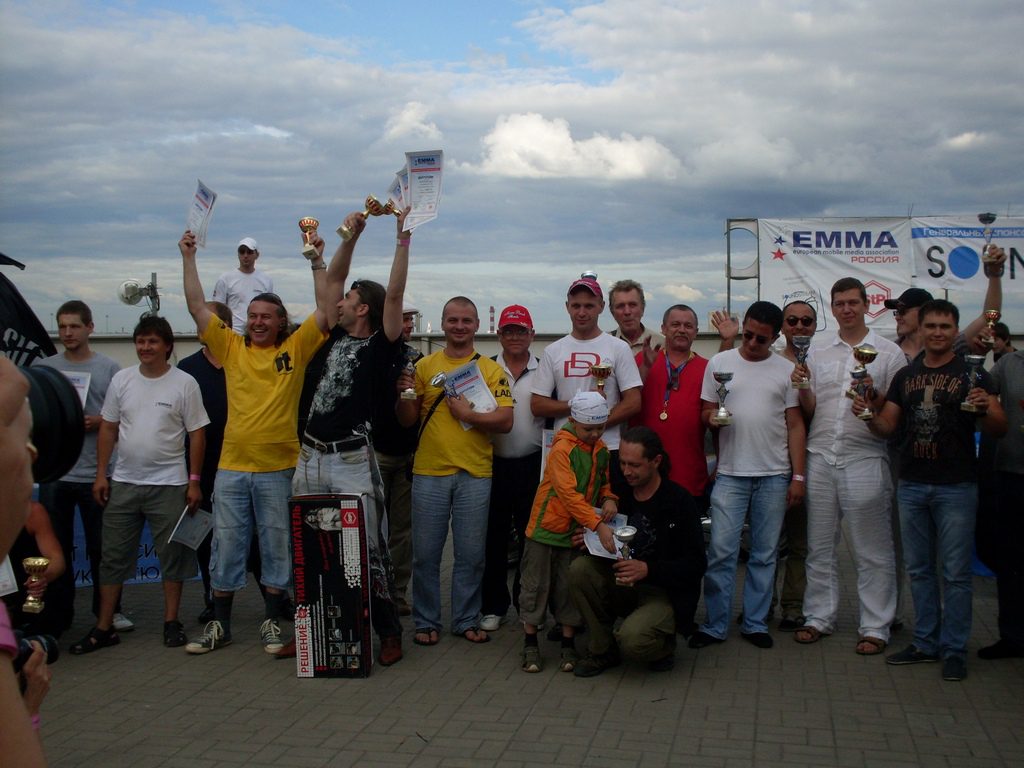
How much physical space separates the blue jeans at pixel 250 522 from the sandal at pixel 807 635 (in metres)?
3.29

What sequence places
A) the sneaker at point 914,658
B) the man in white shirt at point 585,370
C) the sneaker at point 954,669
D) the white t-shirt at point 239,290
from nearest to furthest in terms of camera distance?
1. the sneaker at point 954,669
2. the sneaker at point 914,658
3. the man in white shirt at point 585,370
4. the white t-shirt at point 239,290

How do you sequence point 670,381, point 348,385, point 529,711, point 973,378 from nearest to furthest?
point 529,711 < point 973,378 < point 348,385 < point 670,381

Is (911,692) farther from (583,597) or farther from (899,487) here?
(583,597)

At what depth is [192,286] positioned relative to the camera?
6.27 meters

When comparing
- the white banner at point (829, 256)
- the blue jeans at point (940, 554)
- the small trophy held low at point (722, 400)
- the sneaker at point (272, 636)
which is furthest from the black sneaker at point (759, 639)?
the white banner at point (829, 256)

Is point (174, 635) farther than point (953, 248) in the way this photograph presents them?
No

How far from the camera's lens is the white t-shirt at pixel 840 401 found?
6.23m

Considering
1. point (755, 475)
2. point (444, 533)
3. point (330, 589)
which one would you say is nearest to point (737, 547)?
point (755, 475)

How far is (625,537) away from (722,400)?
1.34m

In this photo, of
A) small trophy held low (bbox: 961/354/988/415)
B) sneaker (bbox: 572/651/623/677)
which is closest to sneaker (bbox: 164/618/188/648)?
sneaker (bbox: 572/651/623/677)

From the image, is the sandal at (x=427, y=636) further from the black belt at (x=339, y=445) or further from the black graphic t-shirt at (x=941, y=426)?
A: the black graphic t-shirt at (x=941, y=426)

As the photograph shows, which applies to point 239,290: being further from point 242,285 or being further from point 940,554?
point 940,554

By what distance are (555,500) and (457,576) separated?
3.34 feet

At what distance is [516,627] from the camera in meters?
6.87
